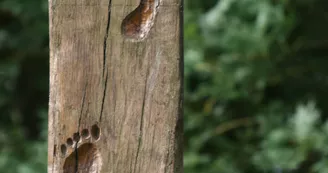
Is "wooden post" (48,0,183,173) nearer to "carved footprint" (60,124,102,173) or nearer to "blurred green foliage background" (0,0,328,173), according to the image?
"carved footprint" (60,124,102,173)

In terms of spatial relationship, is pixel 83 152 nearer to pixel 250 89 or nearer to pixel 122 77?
pixel 122 77

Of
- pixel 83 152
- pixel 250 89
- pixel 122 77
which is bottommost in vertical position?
pixel 250 89

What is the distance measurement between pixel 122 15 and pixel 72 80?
0.13 m

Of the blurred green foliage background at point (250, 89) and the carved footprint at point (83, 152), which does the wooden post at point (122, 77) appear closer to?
the carved footprint at point (83, 152)

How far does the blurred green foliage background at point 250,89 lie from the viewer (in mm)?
2811

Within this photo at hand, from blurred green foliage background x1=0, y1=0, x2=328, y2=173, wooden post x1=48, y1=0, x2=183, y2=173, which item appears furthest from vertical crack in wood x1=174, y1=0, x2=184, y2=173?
blurred green foliage background x1=0, y1=0, x2=328, y2=173

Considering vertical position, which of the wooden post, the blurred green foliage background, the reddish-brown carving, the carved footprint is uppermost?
the reddish-brown carving

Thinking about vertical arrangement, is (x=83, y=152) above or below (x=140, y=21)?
below

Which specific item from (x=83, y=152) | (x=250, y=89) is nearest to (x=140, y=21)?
(x=83, y=152)

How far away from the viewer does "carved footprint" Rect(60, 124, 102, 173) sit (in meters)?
1.01

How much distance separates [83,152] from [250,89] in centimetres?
203

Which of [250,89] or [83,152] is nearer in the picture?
[83,152]

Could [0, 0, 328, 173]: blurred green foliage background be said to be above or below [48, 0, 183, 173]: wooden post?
below

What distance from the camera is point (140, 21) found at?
1005 millimetres
